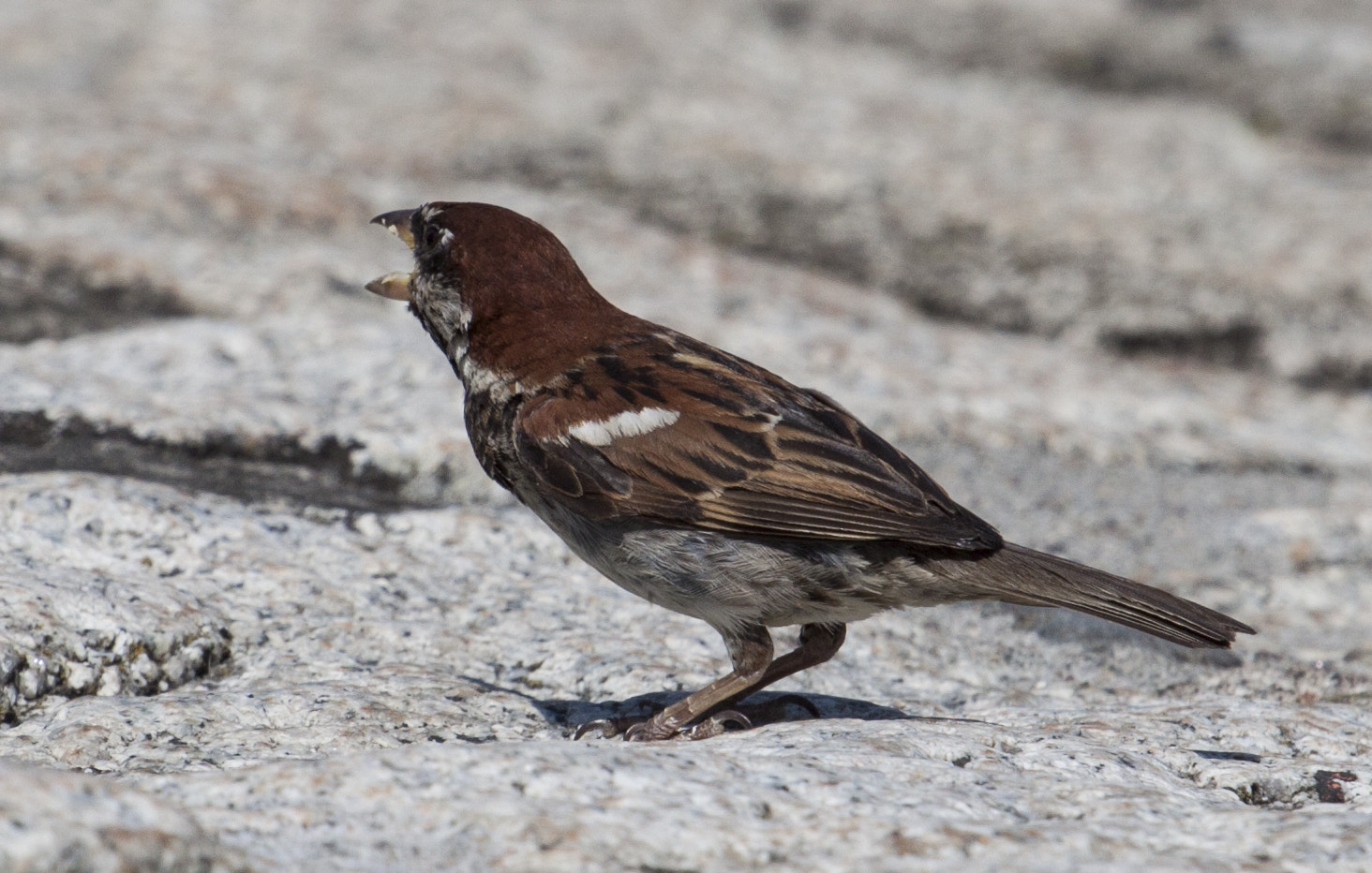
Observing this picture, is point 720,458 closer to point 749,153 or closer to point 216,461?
point 216,461

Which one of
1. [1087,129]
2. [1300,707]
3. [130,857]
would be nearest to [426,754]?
[130,857]

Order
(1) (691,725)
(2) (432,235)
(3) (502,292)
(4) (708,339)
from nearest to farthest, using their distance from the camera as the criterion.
A: (1) (691,725) < (3) (502,292) < (2) (432,235) < (4) (708,339)

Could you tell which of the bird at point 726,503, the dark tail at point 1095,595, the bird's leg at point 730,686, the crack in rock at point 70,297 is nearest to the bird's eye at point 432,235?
the bird at point 726,503

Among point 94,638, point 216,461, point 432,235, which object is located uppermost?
point 432,235

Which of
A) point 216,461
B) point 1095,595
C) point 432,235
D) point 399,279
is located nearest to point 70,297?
point 216,461

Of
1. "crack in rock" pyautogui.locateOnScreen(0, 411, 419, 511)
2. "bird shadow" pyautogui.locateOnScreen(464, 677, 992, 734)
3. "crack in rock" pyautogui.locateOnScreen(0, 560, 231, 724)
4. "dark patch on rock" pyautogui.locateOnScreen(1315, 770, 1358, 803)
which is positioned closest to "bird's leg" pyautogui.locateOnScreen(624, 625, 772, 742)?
"bird shadow" pyautogui.locateOnScreen(464, 677, 992, 734)

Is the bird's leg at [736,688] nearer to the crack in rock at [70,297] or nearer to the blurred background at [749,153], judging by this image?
the blurred background at [749,153]
